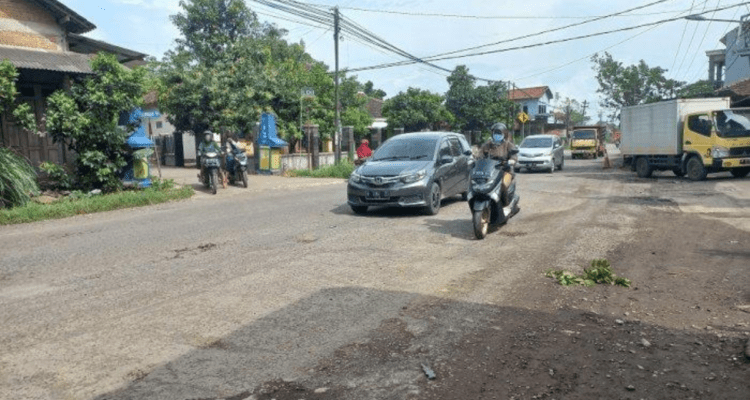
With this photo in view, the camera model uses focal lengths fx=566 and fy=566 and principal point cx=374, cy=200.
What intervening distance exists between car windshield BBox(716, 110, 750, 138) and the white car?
7211mm

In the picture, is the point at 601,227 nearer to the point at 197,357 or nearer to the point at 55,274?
the point at 197,357

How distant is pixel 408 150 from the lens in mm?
11867

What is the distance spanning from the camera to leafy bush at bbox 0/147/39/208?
1199cm

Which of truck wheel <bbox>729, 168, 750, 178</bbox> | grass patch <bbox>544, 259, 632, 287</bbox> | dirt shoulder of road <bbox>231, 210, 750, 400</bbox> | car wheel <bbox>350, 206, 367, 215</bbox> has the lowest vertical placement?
dirt shoulder of road <bbox>231, 210, 750, 400</bbox>


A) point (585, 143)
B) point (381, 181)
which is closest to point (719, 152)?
point (381, 181)

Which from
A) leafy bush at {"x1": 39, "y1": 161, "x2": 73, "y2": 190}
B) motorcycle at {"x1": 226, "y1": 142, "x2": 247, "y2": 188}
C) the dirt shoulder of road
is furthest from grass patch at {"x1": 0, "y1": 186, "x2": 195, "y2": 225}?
the dirt shoulder of road

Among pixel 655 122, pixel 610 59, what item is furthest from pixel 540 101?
pixel 655 122

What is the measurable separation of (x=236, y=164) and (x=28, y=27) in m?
6.93

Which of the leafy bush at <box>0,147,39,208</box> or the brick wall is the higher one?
the brick wall

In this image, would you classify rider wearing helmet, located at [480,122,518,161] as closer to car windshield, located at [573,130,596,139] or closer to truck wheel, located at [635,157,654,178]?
truck wheel, located at [635,157,654,178]

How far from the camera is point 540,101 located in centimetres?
7419

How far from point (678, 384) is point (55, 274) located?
6.65m

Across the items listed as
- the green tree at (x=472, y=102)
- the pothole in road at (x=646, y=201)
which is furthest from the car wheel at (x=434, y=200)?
the green tree at (x=472, y=102)

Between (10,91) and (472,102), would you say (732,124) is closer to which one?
(10,91)
